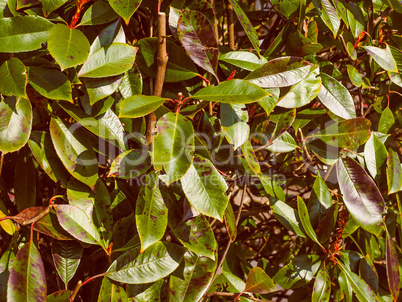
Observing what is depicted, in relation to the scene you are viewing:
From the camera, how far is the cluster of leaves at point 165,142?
620mm

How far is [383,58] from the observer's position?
33.3 inches

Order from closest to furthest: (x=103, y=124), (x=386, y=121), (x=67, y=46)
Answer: (x=67, y=46)
(x=103, y=124)
(x=386, y=121)

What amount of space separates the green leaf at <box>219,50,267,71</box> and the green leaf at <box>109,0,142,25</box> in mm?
191

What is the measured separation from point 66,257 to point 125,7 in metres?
0.49

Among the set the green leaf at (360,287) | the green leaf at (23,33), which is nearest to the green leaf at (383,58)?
the green leaf at (360,287)

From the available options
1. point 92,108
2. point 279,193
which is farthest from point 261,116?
point 92,108

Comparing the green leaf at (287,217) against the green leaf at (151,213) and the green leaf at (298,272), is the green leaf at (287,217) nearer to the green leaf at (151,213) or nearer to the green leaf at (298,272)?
the green leaf at (298,272)

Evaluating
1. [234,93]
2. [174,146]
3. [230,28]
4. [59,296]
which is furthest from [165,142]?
[230,28]

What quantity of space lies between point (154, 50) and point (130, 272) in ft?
1.37

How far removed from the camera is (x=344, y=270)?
85cm

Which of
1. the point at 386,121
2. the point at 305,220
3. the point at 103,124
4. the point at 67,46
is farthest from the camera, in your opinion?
the point at 386,121

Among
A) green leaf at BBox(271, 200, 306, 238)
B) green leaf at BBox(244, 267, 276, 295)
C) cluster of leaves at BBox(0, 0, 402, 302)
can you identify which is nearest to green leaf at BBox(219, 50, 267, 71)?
cluster of leaves at BBox(0, 0, 402, 302)

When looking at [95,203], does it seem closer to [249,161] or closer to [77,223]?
[77,223]

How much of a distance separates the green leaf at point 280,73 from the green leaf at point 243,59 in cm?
5
